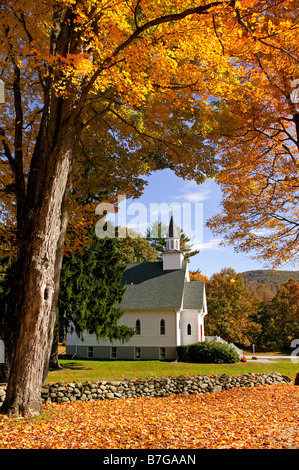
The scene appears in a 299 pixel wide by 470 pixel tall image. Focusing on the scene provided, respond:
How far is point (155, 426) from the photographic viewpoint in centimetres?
601

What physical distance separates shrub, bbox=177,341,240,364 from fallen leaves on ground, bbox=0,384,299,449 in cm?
1208

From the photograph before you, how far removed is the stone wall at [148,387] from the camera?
30.2 feet

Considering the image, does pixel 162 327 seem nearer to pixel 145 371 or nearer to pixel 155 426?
pixel 145 371

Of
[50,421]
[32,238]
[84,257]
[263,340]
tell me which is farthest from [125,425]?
[263,340]

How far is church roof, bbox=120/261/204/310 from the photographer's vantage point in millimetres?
24875

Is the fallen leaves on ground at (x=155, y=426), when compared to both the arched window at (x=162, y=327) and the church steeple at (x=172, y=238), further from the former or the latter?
the church steeple at (x=172, y=238)

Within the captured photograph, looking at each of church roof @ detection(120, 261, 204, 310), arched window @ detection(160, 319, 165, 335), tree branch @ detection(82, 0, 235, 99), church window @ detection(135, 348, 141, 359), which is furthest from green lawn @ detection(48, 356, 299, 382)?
tree branch @ detection(82, 0, 235, 99)

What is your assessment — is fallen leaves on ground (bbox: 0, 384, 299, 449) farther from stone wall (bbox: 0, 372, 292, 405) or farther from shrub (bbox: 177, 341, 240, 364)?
shrub (bbox: 177, 341, 240, 364)

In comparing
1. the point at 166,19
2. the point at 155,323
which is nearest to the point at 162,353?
the point at 155,323

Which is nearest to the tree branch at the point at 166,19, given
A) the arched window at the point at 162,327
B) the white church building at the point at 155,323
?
the white church building at the point at 155,323

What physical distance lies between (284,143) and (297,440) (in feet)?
33.4

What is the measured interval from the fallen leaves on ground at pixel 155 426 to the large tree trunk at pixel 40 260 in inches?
24.3

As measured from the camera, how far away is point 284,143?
41.6ft
